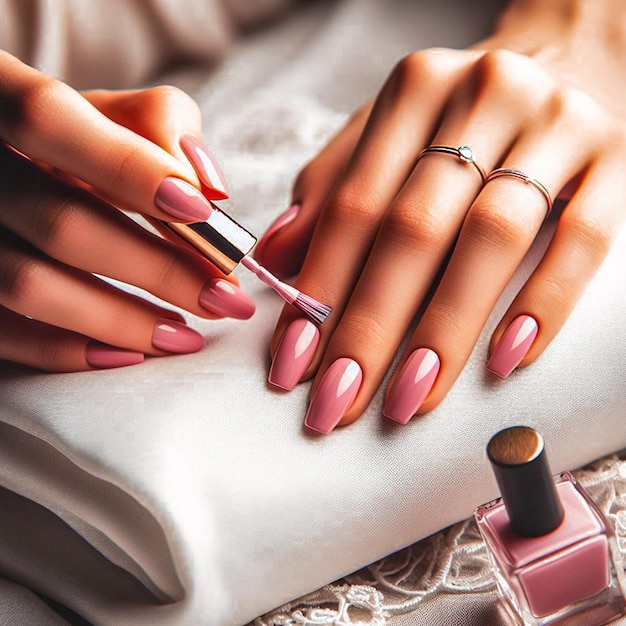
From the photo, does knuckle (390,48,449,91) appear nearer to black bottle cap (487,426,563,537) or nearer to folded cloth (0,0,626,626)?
folded cloth (0,0,626,626)

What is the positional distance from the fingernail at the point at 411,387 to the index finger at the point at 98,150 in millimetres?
195

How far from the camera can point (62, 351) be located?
70cm

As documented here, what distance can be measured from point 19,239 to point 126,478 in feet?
0.76

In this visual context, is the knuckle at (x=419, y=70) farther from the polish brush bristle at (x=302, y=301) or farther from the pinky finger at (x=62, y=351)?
the pinky finger at (x=62, y=351)

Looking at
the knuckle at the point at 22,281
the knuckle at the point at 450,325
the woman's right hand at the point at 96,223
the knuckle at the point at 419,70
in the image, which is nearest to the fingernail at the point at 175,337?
the woman's right hand at the point at 96,223

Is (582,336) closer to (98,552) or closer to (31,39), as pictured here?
(98,552)

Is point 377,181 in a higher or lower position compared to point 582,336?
higher

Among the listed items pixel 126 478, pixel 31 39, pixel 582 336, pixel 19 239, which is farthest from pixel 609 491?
pixel 31 39

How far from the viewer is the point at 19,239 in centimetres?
69

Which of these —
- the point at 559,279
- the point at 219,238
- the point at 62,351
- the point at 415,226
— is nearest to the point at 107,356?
the point at 62,351

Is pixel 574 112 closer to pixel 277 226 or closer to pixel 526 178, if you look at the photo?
pixel 526 178

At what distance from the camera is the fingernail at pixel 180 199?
59 centimetres

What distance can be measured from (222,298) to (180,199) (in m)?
0.12

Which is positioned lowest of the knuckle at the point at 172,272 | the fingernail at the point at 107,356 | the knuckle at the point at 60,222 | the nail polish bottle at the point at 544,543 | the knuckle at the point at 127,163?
the nail polish bottle at the point at 544,543
